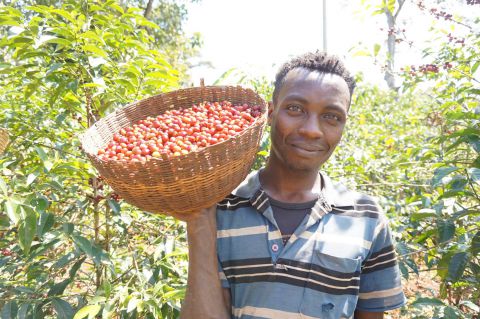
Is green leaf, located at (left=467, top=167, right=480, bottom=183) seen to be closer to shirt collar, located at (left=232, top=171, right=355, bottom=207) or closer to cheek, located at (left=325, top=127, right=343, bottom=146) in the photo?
shirt collar, located at (left=232, top=171, right=355, bottom=207)

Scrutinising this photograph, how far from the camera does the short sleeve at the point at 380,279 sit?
1214 mm

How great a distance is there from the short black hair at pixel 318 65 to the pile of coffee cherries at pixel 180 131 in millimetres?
152

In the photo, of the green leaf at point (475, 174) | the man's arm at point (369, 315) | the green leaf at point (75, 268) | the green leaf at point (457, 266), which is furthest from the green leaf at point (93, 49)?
the green leaf at point (457, 266)

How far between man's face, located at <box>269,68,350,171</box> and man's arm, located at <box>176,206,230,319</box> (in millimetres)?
308

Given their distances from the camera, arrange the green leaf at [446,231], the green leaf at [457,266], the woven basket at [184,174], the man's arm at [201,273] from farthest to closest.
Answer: the green leaf at [446,231] < the green leaf at [457,266] < the man's arm at [201,273] < the woven basket at [184,174]

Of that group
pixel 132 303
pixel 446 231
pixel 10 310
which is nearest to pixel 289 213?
pixel 132 303

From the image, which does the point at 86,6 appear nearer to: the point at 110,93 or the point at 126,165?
the point at 110,93

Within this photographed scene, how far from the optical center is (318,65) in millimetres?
1261

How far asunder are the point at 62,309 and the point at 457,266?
1497 millimetres

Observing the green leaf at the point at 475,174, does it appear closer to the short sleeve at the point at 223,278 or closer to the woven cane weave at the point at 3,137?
the short sleeve at the point at 223,278

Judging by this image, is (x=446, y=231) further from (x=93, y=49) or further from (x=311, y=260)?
(x=93, y=49)

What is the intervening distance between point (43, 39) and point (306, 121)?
1.09 m

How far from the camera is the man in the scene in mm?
1146

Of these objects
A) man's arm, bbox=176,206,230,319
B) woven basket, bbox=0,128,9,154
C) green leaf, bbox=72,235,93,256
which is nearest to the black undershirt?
man's arm, bbox=176,206,230,319
